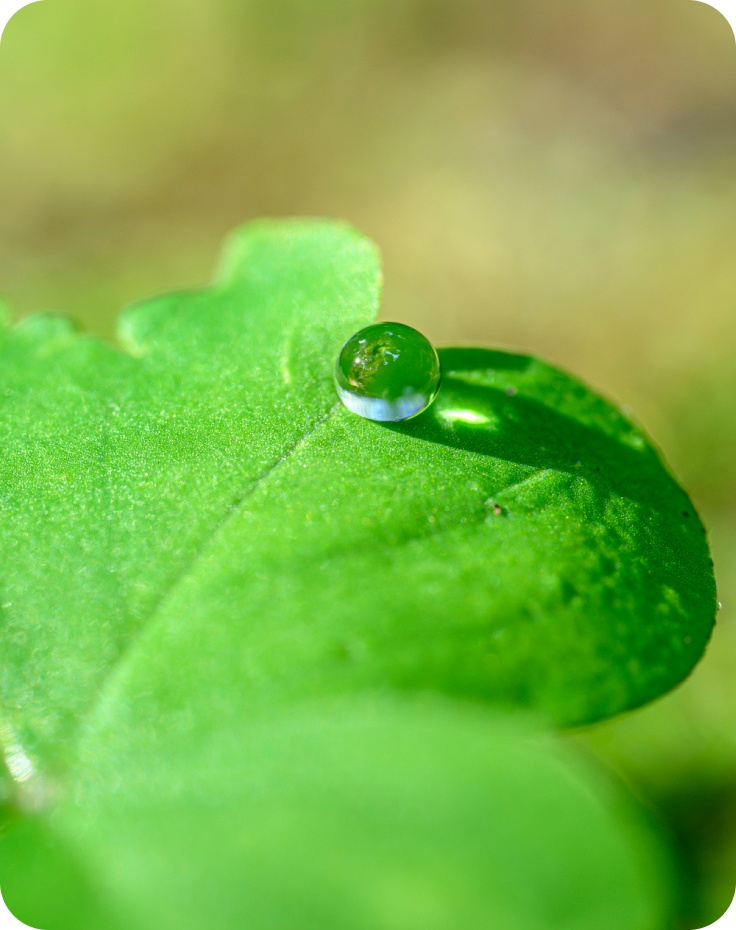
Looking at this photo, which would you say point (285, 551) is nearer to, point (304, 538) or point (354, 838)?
point (304, 538)

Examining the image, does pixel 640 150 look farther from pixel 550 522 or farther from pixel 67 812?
pixel 67 812

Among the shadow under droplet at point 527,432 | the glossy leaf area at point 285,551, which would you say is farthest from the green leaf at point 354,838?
the shadow under droplet at point 527,432

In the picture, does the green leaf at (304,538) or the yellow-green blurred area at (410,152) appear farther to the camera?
the yellow-green blurred area at (410,152)

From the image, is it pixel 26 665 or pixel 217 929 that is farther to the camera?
pixel 26 665

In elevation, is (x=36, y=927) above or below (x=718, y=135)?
below

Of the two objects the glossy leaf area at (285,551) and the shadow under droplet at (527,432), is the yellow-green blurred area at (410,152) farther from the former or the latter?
the glossy leaf area at (285,551)

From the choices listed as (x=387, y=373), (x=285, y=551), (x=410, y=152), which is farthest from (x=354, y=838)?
(x=410, y=152)

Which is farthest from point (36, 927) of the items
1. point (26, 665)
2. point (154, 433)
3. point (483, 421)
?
point (483, 421)
